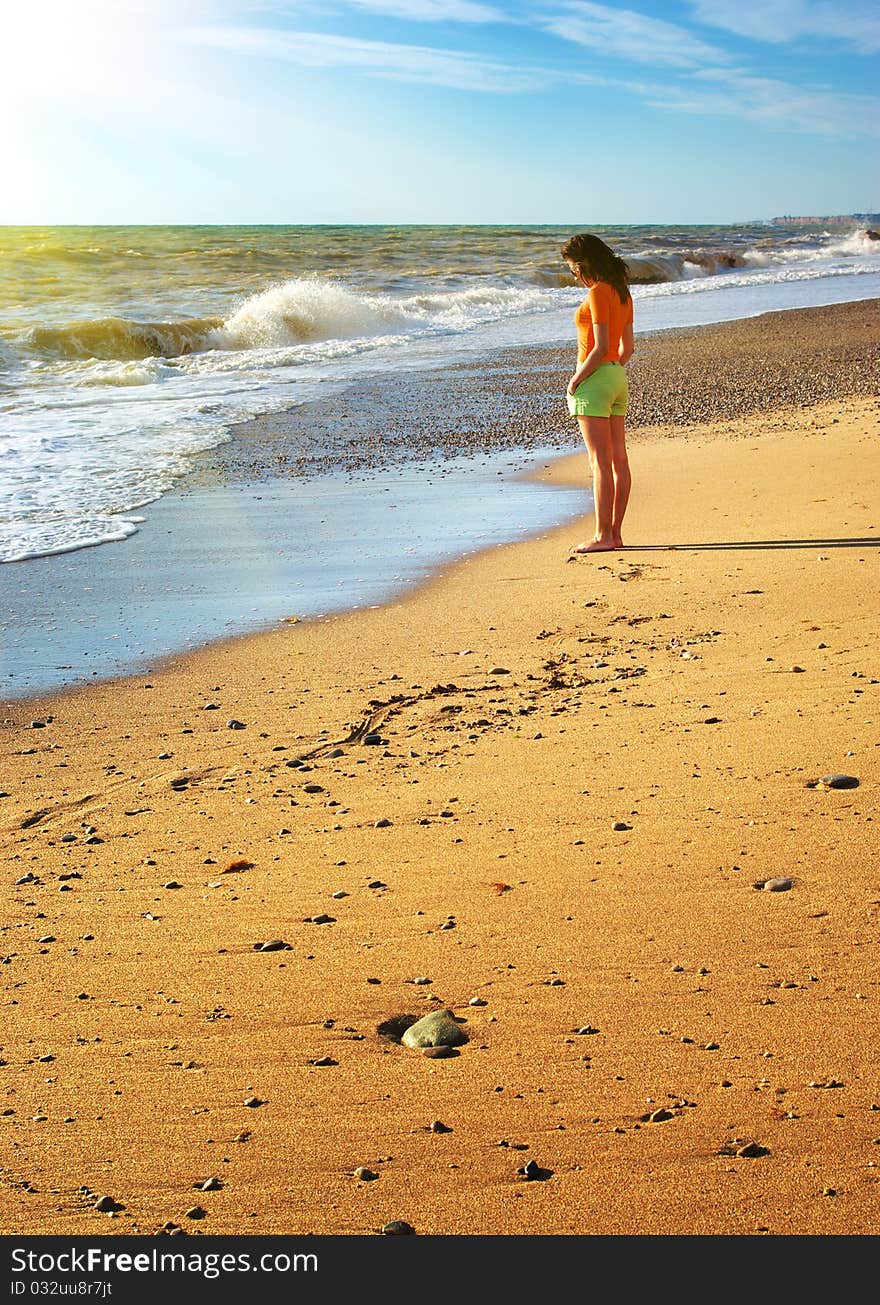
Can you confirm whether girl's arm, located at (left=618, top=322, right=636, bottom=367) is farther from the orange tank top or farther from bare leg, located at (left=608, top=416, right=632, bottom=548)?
bare leg, located at (left=608, top=416, right=632, bottom=548)

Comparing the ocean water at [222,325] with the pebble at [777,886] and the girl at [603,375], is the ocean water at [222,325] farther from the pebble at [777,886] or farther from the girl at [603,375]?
the pebble at [777,886]

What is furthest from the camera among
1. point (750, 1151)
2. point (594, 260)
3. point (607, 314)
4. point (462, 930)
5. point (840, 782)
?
point (607, 314)

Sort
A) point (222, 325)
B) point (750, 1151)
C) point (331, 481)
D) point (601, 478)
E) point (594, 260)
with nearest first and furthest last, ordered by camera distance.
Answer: point (750, 1151), point (594, 260), point (601, 478), point (331, 481), point (222, 325)

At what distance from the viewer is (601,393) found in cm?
764

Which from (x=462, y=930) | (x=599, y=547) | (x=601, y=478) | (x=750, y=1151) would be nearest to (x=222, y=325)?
(x=601, y=478)

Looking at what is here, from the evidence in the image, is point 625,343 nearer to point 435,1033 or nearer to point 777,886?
point 777,886

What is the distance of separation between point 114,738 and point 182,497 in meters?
5.12

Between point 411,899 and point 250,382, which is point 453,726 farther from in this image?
point 250,382

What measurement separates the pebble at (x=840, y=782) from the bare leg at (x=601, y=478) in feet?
12.8

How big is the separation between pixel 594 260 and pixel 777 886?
16.2 ft

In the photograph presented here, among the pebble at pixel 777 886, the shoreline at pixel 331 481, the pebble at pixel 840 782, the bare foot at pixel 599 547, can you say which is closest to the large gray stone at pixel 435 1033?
the pebble at pixel 777 886

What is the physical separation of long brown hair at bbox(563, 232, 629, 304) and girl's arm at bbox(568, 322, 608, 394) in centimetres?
24

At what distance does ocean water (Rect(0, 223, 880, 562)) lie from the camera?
11062mm

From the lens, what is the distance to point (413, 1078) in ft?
8.46
